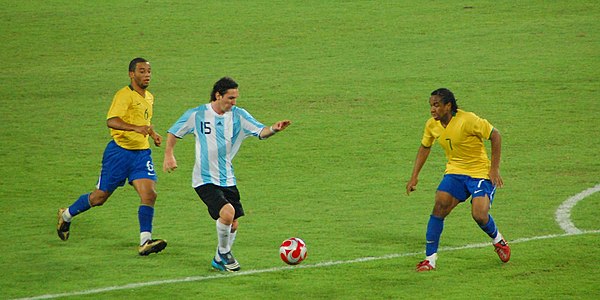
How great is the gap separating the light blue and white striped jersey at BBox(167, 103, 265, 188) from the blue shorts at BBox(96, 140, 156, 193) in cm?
121

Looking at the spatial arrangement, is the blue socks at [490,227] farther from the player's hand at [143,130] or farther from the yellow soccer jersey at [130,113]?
the yellow soccer jersey at [130,113]

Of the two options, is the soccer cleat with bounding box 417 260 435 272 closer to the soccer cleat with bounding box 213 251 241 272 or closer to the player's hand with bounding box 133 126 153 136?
the soccer cleat with bounding box 213 251 241 272

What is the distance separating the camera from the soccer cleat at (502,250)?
12.3 meters

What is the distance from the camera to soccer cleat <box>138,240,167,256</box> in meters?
12.9

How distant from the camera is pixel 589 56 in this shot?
2548 centimetres

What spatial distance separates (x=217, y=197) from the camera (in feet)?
39.9

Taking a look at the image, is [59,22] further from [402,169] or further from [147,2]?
[402,169]

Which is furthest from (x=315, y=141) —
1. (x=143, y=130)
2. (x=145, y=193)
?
(x=143, y=130)

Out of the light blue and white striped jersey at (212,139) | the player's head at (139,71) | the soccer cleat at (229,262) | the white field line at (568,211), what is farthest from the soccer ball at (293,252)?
the white field line at (568,211)

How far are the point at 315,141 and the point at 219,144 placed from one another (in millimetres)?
8249

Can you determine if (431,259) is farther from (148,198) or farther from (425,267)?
(148,198)

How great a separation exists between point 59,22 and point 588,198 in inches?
723

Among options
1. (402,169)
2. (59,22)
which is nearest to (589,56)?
(402,169)

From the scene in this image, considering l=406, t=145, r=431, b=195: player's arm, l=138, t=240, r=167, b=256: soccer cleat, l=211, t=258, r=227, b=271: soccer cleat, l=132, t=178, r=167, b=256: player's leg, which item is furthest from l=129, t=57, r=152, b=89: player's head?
l=406, t=145, r=431, b=195: player's arm
